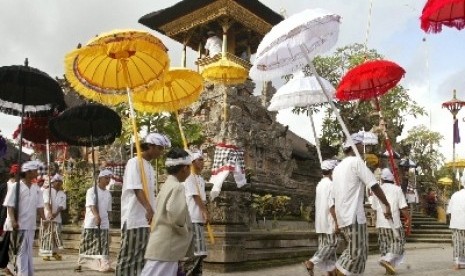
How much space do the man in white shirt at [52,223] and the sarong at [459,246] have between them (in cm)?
819

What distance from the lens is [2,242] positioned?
695cm

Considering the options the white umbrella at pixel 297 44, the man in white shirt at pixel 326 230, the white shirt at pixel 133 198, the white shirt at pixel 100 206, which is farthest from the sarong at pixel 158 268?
the white shirt at pixel 100 206

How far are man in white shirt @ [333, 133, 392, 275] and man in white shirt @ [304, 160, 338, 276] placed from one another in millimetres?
1110

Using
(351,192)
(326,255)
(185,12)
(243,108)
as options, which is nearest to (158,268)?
(351,192)

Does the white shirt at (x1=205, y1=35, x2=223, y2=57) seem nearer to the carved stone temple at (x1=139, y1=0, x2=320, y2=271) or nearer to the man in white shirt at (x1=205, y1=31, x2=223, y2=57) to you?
the man in white shirt at (x1=205, y1=31, x2=223, y2=57)

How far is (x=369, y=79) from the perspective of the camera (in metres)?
8.59

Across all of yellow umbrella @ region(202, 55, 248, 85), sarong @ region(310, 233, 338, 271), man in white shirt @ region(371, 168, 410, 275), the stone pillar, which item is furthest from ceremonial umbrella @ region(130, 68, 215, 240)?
yellow umbrella @ region(202, 55, 248, 85)

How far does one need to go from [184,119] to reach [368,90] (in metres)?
14.1

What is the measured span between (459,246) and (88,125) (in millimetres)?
7325

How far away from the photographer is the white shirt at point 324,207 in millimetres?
7496

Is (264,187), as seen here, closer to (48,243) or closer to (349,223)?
(48,243)

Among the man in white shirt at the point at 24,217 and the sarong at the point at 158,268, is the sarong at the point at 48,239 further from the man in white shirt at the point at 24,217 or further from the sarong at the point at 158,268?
the sarong at the point at 158,268

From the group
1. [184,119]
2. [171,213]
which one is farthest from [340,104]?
[171,213]

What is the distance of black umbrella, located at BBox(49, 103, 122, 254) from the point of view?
27.8ft
